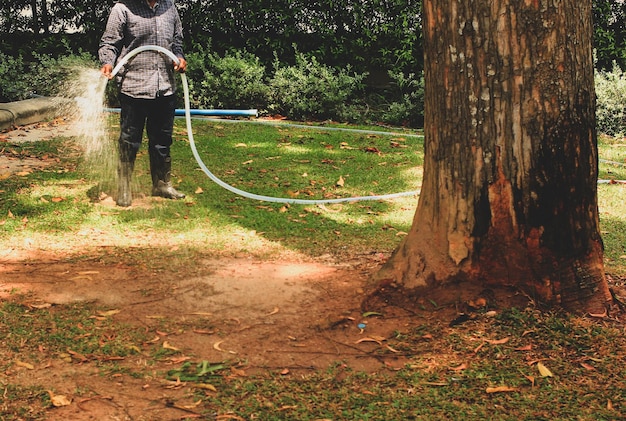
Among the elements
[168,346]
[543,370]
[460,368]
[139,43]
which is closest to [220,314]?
[168,346]

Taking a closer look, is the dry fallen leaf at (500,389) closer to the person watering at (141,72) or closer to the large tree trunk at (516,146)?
the large tree trunk at (516,146)

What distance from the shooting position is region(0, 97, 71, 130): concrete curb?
31.6 feet

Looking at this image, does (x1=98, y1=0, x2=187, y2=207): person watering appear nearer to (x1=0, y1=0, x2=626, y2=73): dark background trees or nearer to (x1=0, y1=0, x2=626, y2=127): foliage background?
(x1=0, y1=0, x2=626, y2=127): foliage background

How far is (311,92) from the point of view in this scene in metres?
11.2

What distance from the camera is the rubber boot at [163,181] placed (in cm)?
691

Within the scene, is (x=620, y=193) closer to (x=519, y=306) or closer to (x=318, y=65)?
(x=519, y=306)

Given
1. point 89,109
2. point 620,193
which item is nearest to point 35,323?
point 89,109

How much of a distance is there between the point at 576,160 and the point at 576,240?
0.43 metres

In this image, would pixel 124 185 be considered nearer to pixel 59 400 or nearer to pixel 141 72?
pixel 141 72

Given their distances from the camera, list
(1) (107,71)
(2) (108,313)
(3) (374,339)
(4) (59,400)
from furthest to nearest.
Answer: (1) (107,71), (2) (108,313), (3) (374,339), (4) (59,400)

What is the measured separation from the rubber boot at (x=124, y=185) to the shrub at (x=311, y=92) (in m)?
4.61

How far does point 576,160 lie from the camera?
13.1 feet

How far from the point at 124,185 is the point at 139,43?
1.23 m

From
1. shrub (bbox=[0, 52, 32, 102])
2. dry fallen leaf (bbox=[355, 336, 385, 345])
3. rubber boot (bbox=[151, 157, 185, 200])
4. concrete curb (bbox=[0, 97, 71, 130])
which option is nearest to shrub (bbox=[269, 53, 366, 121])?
concrete curb (bbox=[0, 97, 71, 130])
